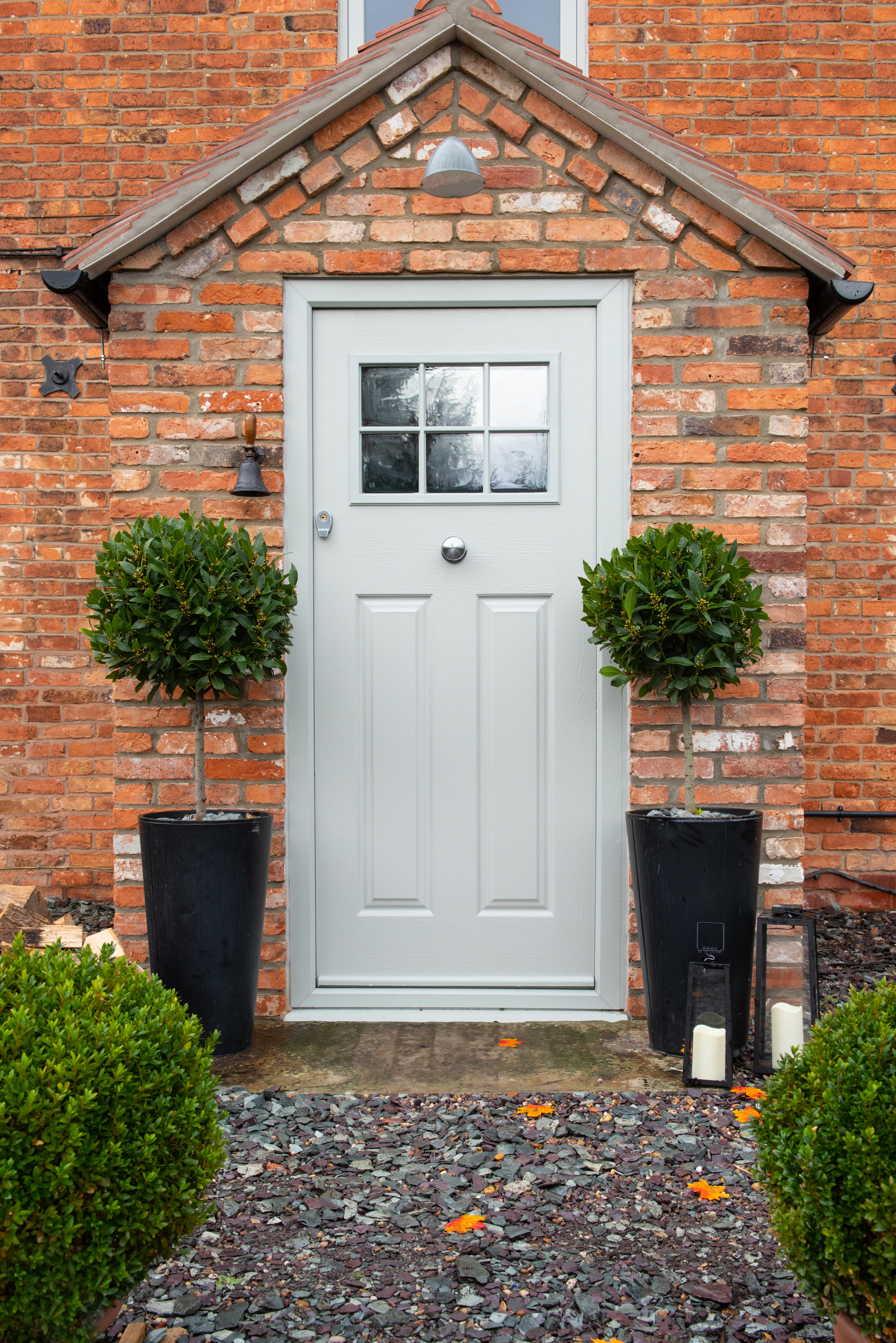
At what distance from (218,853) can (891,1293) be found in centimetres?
205

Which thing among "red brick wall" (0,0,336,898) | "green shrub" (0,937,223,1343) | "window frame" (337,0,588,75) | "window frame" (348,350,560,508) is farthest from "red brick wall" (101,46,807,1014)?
"green shrub" (0,937,223,1343)

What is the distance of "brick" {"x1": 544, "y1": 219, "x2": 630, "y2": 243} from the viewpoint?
3.26 metres

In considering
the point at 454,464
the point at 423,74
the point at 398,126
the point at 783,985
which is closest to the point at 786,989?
the point at 783,985

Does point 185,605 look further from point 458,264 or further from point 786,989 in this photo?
point 786,989

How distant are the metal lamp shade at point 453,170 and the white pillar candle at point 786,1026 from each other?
2.53m

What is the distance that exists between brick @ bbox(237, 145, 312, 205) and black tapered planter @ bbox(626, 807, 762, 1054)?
2.37 m

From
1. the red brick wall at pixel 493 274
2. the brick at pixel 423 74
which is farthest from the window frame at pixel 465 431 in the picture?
the brick at pixel 423 74

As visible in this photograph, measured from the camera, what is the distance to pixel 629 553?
2977 millimetres

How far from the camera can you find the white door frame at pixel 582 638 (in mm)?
3314

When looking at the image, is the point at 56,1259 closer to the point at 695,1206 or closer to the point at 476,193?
the point at 695,1206

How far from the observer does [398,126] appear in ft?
10.6

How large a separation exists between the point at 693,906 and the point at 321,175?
2627 millimetres

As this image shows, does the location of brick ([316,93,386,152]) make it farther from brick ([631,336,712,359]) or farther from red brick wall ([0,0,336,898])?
red brick wall ([0,0,336,898])

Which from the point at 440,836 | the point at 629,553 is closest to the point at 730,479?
the point at 629,553
